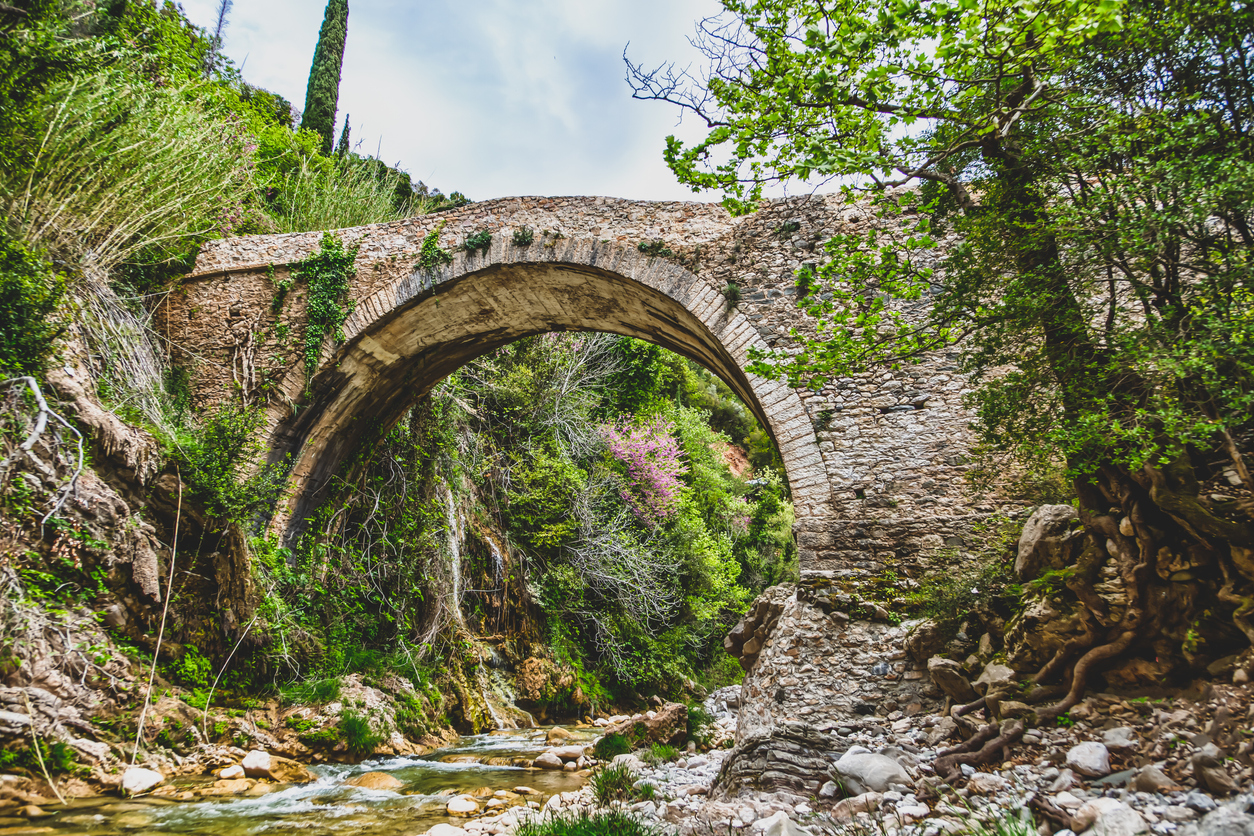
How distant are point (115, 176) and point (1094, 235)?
28.3ft

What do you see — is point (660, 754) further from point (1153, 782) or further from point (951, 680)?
point (1153, 782)

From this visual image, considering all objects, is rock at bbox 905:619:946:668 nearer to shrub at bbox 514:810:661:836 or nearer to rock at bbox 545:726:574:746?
shrub at bbox 514:810:661:836

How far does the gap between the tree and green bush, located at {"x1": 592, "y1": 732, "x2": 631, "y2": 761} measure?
3724 millimetres

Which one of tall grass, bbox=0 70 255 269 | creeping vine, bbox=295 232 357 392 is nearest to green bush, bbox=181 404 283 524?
creeping vine, bbox=295 232 357 392

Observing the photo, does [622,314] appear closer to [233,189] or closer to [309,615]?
[309,615]

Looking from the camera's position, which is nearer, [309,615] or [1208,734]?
[1208,734]

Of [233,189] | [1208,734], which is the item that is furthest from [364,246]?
[1208,734]

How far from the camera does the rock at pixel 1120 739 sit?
274 cm

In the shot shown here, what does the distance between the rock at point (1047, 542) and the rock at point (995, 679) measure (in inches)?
5.1

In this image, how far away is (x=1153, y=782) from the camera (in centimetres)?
234

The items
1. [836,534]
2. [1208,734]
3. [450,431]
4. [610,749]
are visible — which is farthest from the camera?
[450,431]

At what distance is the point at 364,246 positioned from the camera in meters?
7.64

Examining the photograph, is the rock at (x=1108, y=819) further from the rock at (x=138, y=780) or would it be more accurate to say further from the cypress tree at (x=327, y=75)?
the cypress tree at (x=327, y=75)

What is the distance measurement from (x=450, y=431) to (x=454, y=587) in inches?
94.6
